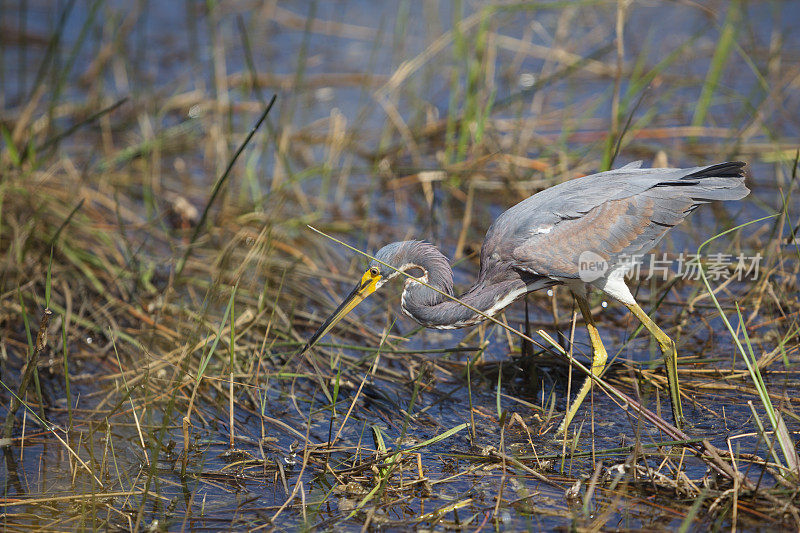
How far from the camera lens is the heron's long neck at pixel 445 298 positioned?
4.26 meters

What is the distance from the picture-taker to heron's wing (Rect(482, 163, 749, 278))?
4367 mm

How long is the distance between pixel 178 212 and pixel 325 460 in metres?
3.11

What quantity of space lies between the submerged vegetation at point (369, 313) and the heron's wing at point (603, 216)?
0.24 meters

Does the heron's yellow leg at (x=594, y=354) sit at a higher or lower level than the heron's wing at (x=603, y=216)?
lower

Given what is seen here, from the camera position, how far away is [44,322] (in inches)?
136

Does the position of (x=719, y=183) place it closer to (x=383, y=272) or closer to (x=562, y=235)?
(x=562, y=235)

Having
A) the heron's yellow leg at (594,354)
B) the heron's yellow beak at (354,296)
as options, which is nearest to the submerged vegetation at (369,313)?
the heron's yellow leg at (594,354)

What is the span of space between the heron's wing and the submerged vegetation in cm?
24

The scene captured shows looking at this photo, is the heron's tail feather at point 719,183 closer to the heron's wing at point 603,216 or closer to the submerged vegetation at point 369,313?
the heron's wing at point 603,216

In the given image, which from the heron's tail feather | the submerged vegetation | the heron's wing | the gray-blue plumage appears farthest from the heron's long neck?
the heron's tail feather

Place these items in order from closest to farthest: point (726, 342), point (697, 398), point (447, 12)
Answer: point (697, 398), point (726, 342), point (447, 12)

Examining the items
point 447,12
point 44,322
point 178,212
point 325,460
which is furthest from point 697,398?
point 447,12

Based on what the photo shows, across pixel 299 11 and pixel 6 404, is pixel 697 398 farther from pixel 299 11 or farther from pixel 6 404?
pixel 299 11

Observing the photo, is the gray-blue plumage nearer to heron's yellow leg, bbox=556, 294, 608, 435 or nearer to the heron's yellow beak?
the heron's yellow beak
